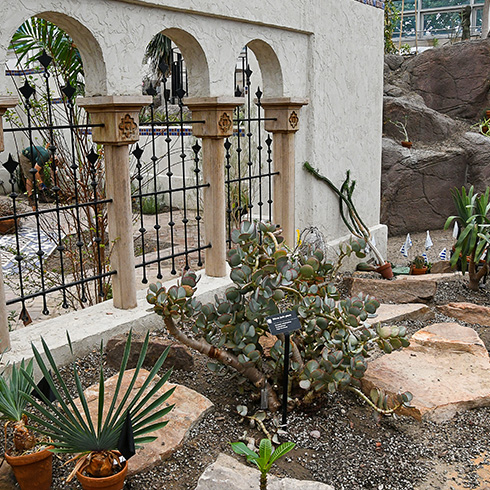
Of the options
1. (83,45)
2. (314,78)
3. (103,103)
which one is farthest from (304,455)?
(314,78)

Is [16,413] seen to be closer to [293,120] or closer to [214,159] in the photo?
[214,159]

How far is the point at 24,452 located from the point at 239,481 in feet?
3.28

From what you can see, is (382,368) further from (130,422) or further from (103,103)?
(103,103)

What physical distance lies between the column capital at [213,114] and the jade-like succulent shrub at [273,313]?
5.99 ft

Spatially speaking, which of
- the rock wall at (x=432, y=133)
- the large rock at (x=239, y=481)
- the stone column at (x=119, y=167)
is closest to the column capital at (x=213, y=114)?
the stone column at (x=119, y=167)

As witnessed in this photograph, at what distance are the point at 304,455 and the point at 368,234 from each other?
14.7 feet

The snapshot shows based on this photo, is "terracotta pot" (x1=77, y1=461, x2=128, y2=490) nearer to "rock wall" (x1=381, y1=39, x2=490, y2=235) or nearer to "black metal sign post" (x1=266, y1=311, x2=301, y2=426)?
"black metal sign post" (x1=266, y1=311, x2=301, y2=426)

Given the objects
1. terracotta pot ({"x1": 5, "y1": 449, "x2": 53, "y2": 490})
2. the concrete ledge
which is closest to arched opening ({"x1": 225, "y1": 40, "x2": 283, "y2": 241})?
the concrete ledge

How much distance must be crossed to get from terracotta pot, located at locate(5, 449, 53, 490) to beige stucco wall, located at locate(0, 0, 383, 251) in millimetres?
2108

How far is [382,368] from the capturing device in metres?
4.07

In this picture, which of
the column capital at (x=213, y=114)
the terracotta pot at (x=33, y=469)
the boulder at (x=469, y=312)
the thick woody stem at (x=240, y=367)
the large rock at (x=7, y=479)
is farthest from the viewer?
the boulder at (x=469, y=312)

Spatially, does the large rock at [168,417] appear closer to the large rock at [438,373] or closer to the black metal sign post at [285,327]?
the black metal sign post at [285,327]

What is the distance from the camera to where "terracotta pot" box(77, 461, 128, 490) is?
2.61 m

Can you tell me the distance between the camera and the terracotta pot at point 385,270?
7.11m
